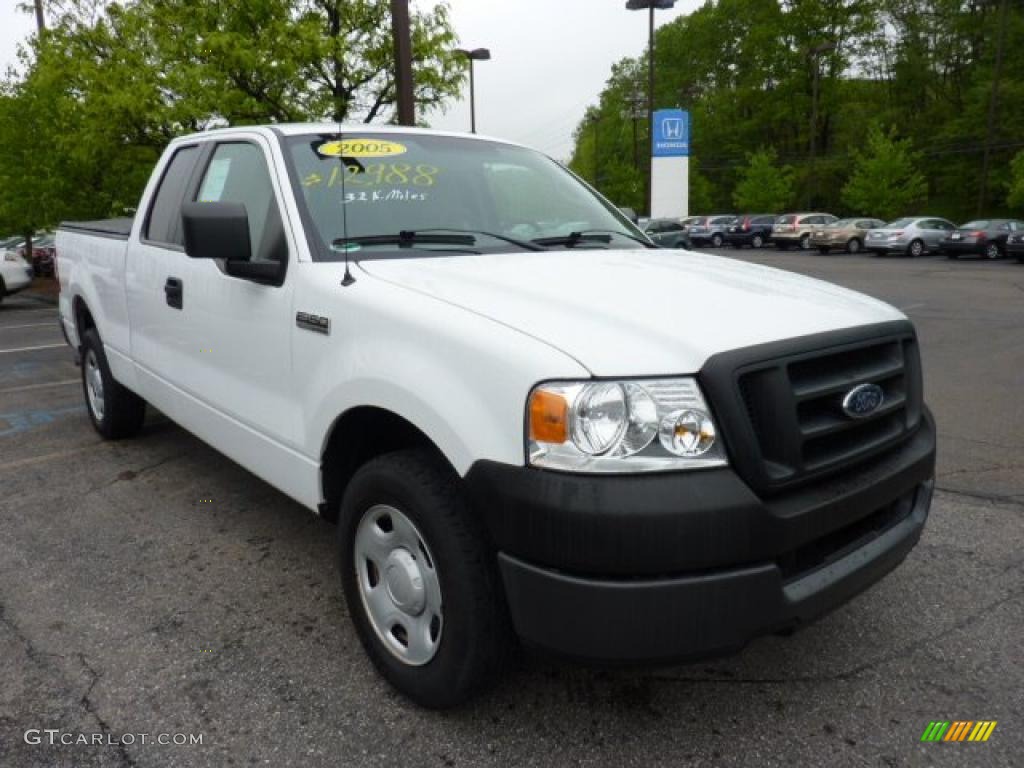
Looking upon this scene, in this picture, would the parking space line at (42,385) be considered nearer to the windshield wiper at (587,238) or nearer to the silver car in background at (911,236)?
the windshield wiper at (587,238)

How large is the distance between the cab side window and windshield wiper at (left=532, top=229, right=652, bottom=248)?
1.01 metres

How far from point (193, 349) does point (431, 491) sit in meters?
1.92

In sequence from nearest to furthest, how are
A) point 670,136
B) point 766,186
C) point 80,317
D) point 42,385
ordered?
1. point 80,317
2. point 42,385
3. point 670,136
4. point 766,186

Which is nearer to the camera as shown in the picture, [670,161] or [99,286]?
[99,286]

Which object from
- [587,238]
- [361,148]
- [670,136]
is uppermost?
[670,136]

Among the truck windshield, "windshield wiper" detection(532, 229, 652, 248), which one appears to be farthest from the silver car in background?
the truck windshield

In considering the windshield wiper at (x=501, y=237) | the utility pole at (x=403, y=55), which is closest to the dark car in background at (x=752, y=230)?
the utility pole at (x=403, y=55)

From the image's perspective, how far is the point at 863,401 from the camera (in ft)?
7.65

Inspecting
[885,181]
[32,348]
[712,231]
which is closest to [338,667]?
[32,348]

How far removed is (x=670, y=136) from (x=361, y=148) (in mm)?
32100

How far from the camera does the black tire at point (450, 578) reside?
2.21 metres

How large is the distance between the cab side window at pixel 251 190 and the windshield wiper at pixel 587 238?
3.32 feet

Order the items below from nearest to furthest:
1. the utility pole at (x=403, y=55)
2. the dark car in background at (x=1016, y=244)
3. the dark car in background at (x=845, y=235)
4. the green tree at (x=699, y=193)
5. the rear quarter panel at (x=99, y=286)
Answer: the rear quarter panel at (x=99, y=286)
the utility pole at (x=403, y=55)
the dark car in background at (x=1016, y=244)
the dark car in background at (x=845, y=235)
the green tree at (x=699, y=193)

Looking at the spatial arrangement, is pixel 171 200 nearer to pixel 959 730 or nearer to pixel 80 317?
pixel 80 317
